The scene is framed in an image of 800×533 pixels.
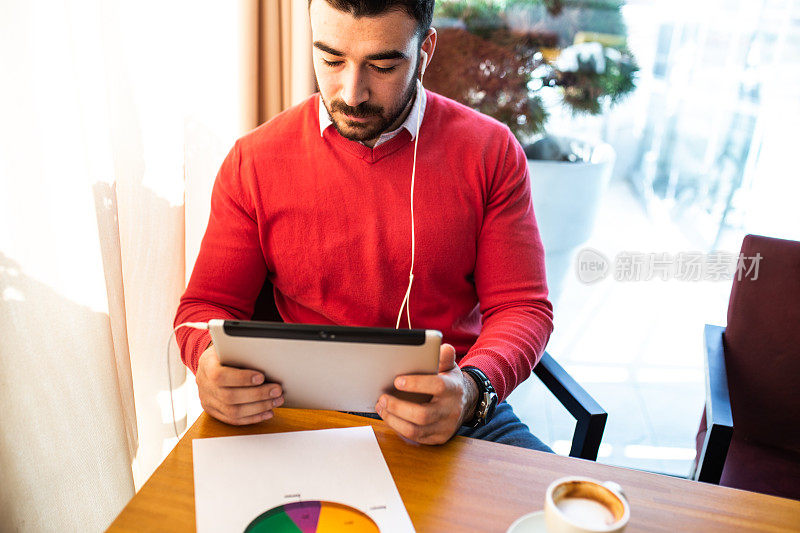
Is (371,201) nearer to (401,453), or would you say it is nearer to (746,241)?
(401,453)

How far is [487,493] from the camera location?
2.76ft

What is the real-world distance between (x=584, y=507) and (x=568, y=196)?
4.87 feet

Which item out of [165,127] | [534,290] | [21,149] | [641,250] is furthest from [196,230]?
[641,250]

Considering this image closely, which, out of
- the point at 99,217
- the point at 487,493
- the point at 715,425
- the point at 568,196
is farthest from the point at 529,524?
the point at 568,196

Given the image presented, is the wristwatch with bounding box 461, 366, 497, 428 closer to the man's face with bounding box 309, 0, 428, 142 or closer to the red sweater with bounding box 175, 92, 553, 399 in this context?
the red sweater with bounding box 175, 92, 553, 399

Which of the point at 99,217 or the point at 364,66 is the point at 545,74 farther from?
the point at 99,217

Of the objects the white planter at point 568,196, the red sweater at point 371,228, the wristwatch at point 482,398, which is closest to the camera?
the wristwatch at point 482,398

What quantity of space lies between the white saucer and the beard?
2.46 feet

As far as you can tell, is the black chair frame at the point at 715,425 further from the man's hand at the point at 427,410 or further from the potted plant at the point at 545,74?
the potted plant at the point at 545,74

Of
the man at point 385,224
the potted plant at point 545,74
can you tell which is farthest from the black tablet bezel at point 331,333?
the potted plant at point 545,74

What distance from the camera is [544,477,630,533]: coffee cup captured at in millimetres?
646

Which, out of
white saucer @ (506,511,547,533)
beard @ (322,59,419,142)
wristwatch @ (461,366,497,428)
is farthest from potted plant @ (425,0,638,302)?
white saucer @ (506,511,547,533)

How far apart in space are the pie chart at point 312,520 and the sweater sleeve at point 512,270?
48cm

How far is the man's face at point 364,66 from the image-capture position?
3.62 ft
